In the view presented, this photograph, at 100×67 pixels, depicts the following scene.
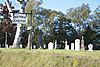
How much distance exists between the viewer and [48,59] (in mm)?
9219

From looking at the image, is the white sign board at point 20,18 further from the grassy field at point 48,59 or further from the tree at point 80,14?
the tree at point 80,14

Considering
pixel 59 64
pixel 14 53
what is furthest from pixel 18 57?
pixel 59 64

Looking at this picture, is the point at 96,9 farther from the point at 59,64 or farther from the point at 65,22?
the point at 59,64

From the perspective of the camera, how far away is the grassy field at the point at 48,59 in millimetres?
8344

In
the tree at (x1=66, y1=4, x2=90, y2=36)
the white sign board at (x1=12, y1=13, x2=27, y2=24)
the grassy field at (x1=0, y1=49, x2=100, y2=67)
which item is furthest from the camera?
the tree at (x1=66, y1=4, x2=90, y2=36)

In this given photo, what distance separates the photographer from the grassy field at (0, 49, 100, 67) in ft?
27.4

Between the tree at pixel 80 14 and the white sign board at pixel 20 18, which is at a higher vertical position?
the tree at pixel 80 14

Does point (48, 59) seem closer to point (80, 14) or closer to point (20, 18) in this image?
point (20, 18)

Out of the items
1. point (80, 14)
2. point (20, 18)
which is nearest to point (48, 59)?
point (20, 18)

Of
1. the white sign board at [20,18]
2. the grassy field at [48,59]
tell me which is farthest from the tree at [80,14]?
the grassy field at [48,59]

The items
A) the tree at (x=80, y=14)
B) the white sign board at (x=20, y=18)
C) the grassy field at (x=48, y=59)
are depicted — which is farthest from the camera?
the tree at (x=80, y=14)

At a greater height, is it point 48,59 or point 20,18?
point 20,18

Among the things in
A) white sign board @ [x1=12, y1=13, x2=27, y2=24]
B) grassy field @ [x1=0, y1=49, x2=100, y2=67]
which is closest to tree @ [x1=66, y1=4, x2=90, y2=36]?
white sign board @ [x1=12, y1=13, x2=27, y2=24]

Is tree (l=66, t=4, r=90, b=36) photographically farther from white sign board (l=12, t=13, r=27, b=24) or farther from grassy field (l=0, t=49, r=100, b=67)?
grassy field (l=0, t=49, r=100, b=67)
